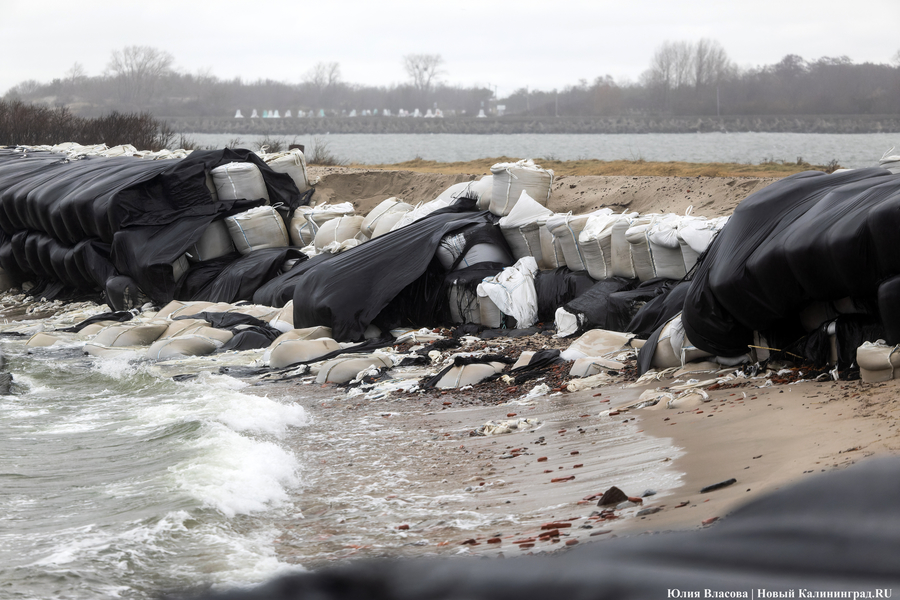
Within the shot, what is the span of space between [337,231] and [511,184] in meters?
2.56

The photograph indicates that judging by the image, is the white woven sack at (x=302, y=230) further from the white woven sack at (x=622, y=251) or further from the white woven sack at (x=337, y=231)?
the white woven sack at (x=622, y=251)

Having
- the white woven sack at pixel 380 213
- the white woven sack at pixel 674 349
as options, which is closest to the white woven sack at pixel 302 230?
the white woven sack at pixel 380 213

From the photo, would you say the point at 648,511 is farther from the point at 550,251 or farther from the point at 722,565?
the point at 550,251

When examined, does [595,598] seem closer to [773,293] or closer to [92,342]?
[773,293]

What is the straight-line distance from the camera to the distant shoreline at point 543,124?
166 ft

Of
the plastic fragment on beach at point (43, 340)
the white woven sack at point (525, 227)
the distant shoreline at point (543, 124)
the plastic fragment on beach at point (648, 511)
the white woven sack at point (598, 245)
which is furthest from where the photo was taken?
the distant shoreline at point (543, 124)

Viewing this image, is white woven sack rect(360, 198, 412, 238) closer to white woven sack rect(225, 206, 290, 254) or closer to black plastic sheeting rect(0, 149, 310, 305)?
white woven sack rect(225, 206, 290, 254)

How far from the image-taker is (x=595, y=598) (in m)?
1.60

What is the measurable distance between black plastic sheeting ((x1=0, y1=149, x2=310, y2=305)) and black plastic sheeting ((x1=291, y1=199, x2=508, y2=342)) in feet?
6.03

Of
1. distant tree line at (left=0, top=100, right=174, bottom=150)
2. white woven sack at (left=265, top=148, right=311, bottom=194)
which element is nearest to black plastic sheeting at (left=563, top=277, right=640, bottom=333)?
white woven sack at (left=265, top=148, right=311, bottom=194)

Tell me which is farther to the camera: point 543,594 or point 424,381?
point 424,381

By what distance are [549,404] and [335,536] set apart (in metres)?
2.11

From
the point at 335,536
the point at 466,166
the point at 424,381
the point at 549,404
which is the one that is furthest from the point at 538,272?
the point at 466,166

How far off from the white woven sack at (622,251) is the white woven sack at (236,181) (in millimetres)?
5500
